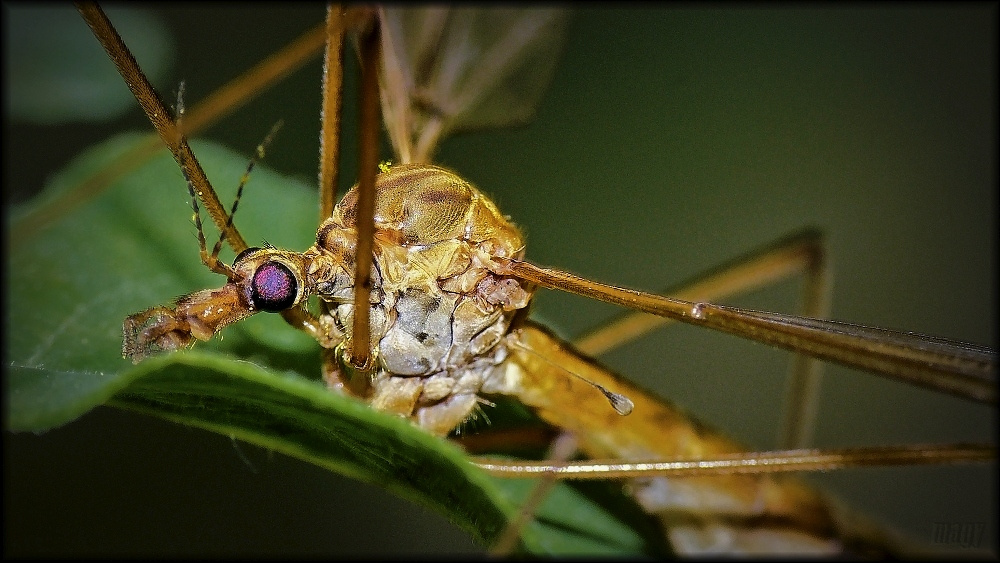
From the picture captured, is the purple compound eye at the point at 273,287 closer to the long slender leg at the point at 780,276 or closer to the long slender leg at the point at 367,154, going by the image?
the long slender leg at the point at 367,154

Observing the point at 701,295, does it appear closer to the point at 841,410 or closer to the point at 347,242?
the point at 347,242

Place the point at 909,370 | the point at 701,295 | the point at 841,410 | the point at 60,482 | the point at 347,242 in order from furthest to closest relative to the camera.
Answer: the point at 841,410
the point at 701,295
the point at 60,482
the point at 347,242
the point at 909,370

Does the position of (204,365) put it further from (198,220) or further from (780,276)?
(780,276)

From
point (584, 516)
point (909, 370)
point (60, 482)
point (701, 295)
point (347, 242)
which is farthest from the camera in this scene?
point (701, 295)

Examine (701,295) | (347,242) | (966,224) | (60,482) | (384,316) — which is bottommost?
(60,482)

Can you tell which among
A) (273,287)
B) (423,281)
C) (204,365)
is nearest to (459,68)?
(423,281)

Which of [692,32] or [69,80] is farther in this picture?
[692,32]

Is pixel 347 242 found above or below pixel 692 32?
below

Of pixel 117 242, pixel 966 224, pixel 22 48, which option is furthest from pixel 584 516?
pixel 966 224

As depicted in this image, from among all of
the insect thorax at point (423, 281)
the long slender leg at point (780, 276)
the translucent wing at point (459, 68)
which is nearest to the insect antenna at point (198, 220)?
the insect thorax at point (423, 281)
